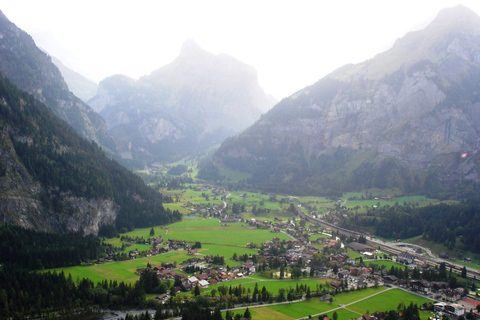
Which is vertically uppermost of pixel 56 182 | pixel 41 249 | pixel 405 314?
pixel 56 182

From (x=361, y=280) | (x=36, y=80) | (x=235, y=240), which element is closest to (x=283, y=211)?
(x=235, y=240)

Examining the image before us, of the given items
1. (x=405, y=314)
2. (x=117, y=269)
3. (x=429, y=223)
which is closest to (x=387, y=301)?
(x=405, y=314)

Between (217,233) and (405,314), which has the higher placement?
(405,314)

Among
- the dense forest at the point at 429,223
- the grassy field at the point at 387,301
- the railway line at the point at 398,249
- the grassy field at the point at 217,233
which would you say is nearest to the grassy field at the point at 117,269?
the grassy field at the point at 217,233

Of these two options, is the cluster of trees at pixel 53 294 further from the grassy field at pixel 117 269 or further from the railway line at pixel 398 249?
the railway line at pixel 398 249

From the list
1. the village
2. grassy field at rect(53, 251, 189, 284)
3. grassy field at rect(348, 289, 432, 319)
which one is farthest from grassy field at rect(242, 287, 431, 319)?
grassy field at rect(53, 251, 189, 284)

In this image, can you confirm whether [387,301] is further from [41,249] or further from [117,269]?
[41,249]
